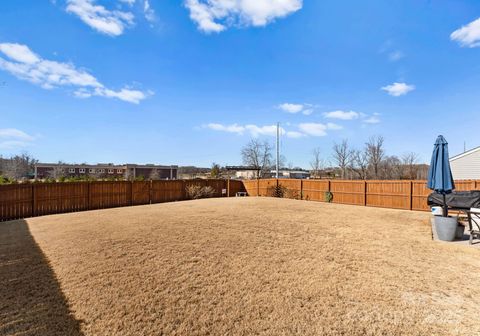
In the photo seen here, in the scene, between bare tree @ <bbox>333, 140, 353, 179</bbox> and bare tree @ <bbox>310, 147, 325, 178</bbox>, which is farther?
bare tree @ <bbox>310, 147, 325, 178</bbox>

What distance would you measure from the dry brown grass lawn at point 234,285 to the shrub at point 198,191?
13.5m

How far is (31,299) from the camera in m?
3.33

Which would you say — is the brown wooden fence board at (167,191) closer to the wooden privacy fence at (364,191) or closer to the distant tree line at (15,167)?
the wooden privacy fence at (364,191)

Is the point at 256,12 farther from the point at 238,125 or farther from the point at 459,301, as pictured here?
the point at 238,125

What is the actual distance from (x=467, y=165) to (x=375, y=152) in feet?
64.7

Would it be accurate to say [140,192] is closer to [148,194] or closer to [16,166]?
[148,194]

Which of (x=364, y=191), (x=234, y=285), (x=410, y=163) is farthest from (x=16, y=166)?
(x=410, y=163)

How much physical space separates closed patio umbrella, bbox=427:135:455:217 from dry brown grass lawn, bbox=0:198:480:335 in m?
1.64

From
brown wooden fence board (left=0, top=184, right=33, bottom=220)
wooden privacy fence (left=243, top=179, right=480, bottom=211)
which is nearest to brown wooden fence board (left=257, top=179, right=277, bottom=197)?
wooden privacy fence (left=243, top=179, right=480, bottom=211)

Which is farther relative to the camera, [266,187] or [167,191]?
[266,187]

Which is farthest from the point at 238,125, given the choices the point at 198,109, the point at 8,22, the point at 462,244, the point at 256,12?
the point at 462,244

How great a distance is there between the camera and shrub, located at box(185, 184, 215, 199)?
20312mm

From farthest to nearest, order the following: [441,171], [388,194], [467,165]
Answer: [467,165], [388,194], [441,171]

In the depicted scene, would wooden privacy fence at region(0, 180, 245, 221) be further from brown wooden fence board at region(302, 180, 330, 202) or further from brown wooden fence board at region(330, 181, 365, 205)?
brown wooden fence board at region(330, 181, 365, 205)
